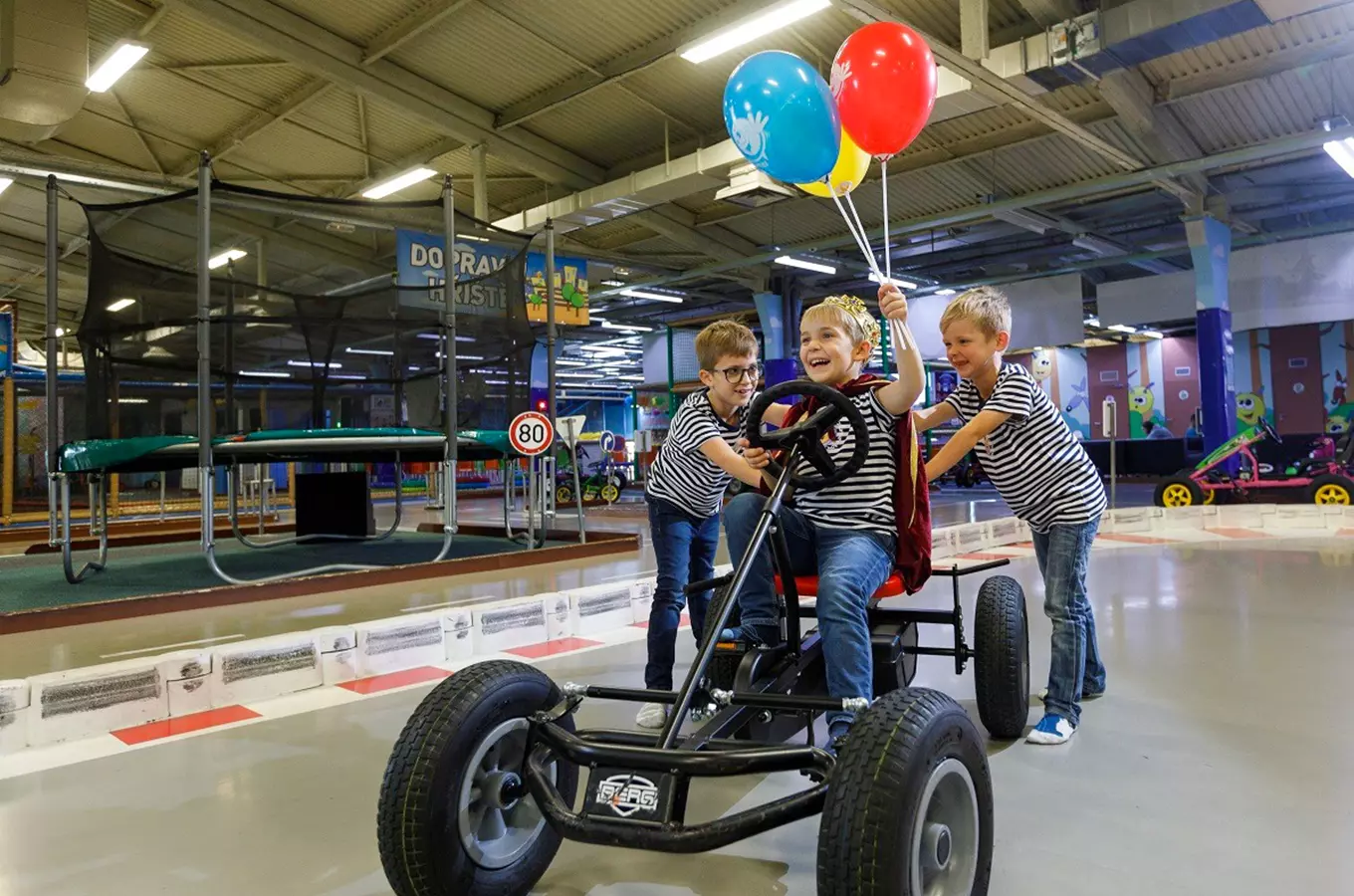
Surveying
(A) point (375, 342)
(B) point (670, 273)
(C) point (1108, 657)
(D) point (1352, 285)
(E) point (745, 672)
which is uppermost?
(B) point (670, 273)

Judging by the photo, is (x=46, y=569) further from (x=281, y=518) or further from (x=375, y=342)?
(x=281, y=518)

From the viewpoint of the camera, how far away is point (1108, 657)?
3.37m

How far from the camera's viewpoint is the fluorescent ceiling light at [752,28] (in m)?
6.91

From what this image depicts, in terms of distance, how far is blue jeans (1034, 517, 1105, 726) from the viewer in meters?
2.50

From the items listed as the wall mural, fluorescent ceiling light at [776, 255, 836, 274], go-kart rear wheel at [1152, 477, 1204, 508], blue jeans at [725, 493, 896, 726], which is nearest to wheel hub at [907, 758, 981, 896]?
blue jeans at [725, 493, 896, 726]

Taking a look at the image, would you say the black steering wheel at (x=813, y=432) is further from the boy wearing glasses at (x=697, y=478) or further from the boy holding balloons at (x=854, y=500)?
the boy wearing glasses at (x=697, y=478)

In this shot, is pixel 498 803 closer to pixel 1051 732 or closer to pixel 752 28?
pixel 1051 732

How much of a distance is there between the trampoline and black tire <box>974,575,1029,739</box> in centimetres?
395

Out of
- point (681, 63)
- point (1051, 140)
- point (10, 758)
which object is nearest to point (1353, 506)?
point (1051, 140)

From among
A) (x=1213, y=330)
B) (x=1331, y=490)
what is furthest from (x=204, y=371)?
(x=1213, y=330)

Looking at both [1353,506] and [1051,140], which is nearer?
[1353,506]

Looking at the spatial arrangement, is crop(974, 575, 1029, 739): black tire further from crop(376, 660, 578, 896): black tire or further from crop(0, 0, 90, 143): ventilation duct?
crop(0, 0, 90, 143): ventilation duct

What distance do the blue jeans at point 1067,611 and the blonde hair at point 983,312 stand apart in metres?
0.64

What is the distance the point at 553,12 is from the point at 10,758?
23.5ft
